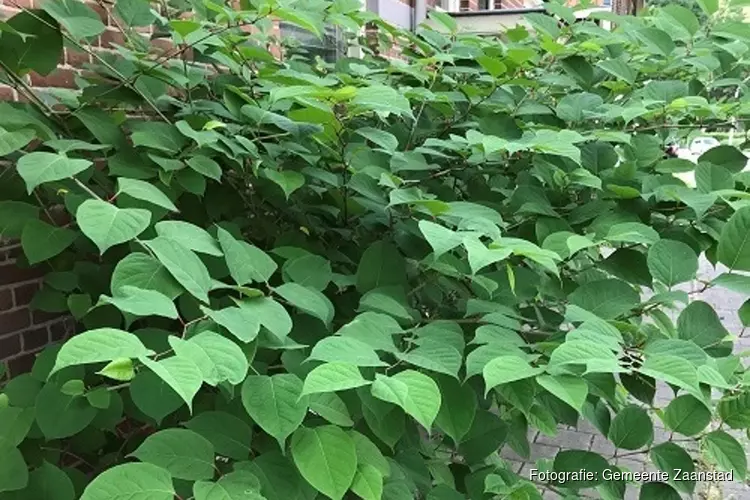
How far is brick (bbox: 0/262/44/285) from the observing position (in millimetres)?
2359

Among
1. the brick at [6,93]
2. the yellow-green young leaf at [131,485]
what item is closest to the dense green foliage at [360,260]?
the yellow-green young leaf at [131,485]

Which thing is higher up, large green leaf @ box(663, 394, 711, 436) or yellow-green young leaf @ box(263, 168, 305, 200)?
yellow-green young leaf @ box(263, 168, 305, 200)

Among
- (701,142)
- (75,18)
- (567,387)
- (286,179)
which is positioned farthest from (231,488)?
(701,142)

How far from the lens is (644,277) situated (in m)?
1.82

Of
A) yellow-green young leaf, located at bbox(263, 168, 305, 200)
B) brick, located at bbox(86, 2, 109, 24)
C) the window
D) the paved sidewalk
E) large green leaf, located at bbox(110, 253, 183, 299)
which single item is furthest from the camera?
the window

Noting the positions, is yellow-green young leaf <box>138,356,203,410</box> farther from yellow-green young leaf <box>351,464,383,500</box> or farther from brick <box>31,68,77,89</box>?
brick <box>31,68,77,89</box>

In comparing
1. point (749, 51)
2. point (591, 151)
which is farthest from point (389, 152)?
point (749, 51)

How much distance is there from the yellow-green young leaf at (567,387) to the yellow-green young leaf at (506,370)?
2cm

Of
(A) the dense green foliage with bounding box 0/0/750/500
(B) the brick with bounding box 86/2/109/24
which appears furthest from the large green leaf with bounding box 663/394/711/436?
(B) the brick with bounding box 86/2/109/24

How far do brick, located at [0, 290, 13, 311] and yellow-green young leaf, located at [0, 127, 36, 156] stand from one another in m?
0.93

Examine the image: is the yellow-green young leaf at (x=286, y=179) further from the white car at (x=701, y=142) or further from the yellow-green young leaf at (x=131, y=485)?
the white car at (x=701, y=142)

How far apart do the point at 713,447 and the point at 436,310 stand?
81 centimetres

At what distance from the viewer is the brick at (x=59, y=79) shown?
2455mm

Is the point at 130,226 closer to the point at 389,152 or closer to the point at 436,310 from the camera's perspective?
the point at 389,152
